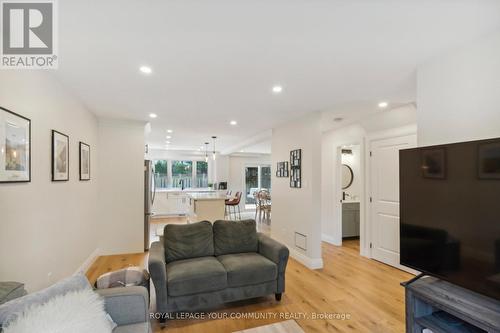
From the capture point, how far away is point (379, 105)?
11.7 ft

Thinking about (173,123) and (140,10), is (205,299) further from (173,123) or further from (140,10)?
(173,123)

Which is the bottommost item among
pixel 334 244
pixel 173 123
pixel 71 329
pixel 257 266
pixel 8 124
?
pixel 334 244

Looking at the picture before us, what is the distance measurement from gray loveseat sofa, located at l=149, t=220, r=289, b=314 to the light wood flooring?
0.53 feet

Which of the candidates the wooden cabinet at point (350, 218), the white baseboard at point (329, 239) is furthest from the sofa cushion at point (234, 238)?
the wooden cabinet at point (350, 218)

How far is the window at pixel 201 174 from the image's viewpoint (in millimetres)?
9992

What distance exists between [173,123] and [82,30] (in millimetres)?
3119

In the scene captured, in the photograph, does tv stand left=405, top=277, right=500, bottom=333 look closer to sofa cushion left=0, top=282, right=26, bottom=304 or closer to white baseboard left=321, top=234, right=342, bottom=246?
sofa cushion left=0, top=282, right=26, bottom=304

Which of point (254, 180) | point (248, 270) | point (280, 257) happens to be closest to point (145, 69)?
point (248, 270)

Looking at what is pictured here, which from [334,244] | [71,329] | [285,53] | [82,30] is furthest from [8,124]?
[334,244]

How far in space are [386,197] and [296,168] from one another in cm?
151

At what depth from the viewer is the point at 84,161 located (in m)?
3.67

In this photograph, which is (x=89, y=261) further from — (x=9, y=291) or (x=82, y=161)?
(x=9, y=291)

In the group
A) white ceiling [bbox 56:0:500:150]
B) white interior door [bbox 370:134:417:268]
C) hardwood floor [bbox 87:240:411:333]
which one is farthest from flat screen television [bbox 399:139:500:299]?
white interior door [bbox 370:134:417:268]

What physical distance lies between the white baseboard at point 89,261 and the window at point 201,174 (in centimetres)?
568
